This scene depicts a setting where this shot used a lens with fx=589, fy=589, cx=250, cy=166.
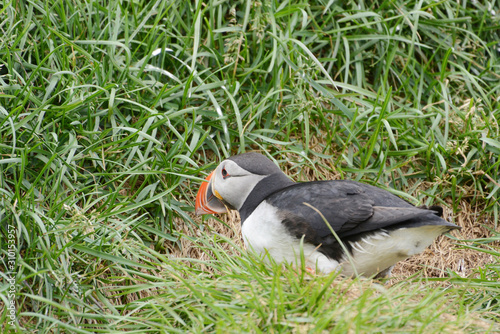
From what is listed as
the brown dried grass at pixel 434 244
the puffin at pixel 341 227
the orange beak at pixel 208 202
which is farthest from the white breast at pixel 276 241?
the brown dried grass at pixel 434 244

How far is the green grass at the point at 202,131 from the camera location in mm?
3188

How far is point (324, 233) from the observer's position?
3166mm

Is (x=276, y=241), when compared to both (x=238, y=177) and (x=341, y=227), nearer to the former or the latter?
(x=341, y=227)

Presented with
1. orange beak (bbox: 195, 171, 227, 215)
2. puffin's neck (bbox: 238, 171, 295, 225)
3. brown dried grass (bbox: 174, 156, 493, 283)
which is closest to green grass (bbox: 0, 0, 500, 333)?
brown dried grass (bbox: 174, 156, 493, 283)

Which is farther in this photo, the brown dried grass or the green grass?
the brown dried grass

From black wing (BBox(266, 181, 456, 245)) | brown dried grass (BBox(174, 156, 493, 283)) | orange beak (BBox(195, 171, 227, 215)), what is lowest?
brown dried grass (BBox(174, 156, 493, 283))

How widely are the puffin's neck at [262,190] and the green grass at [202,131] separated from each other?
0.25 metres

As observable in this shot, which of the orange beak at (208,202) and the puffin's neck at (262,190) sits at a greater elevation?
the puffin's neck at (262,190)

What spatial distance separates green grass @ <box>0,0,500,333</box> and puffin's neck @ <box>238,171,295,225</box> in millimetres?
253

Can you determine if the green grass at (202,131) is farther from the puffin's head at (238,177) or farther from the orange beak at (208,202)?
the puffin's head at (238,177)

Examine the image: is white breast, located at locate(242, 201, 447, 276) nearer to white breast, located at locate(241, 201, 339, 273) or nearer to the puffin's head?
white breast, located at locate(241, 201, 339, 273)

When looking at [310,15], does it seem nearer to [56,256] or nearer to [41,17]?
[41,17]

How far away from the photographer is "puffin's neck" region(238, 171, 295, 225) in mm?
3539

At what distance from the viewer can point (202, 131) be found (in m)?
4.23
